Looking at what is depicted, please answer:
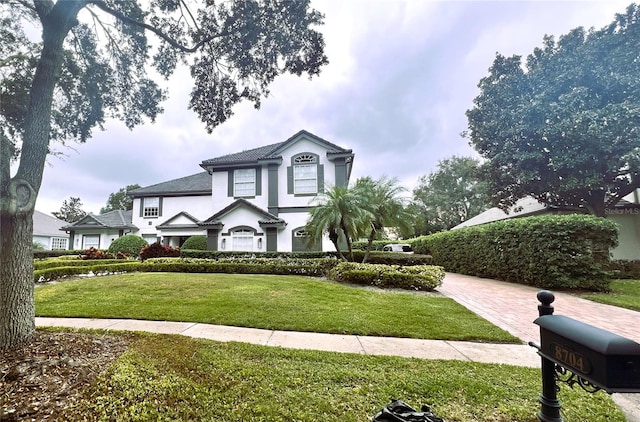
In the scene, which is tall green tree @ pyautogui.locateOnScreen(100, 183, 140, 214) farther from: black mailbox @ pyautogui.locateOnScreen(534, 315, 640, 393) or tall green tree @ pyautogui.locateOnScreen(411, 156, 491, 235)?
black mailbox @ pyautogui.locateOnScreen(534, 315, 640, 393)

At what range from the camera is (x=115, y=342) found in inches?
149

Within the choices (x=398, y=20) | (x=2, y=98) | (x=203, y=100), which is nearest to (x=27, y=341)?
(x=2, y=98)

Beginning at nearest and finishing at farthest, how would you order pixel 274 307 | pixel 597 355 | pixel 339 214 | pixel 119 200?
pixel 597 355, pixel 274 307, pixel 339 214, pixel 119 200

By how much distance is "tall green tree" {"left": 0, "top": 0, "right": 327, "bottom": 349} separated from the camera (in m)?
Answer: 4.16

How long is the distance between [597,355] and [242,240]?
16277 millimetres

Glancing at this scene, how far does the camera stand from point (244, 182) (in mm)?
17984

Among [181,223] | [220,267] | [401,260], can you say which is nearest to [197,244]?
[181,223]

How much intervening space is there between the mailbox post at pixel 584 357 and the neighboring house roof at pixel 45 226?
131ft

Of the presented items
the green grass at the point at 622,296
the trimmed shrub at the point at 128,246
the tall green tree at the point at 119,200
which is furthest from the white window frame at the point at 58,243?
the green grass at the point at 622,296

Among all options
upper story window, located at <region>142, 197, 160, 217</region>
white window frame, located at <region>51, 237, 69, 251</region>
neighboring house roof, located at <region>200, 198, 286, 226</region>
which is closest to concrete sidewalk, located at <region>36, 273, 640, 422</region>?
neighboring house roof, located at <region>200, 198, 286, 226</region>

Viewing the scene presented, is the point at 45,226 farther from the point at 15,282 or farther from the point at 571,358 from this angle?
the point at 571,358

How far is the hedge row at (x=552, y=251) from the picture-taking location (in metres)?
8.84

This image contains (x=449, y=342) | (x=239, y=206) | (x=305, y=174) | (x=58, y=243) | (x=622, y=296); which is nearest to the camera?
(x=449, y=342)

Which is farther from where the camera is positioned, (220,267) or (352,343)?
(220,267)
